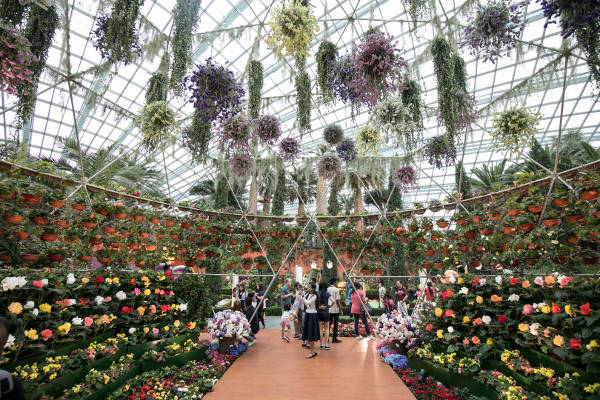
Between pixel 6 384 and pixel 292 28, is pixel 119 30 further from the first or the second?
pixel 6 384

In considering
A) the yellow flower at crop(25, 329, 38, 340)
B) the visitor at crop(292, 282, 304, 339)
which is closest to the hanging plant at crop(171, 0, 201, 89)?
the yellow flower at crop(25, 329, 38, 340)

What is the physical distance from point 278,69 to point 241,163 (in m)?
8.35

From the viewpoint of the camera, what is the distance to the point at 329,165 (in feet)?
21.2

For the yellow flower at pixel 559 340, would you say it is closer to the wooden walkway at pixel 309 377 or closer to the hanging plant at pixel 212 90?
the wooden walkway at pixel 309 377

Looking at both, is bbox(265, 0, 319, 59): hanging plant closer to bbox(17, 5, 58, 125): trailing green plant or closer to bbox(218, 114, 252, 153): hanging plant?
bbox(218, 114, 252, 153): hanging plant

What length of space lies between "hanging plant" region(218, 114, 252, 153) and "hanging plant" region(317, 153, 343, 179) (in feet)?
6.04

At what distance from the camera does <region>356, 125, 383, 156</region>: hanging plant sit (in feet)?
18.7

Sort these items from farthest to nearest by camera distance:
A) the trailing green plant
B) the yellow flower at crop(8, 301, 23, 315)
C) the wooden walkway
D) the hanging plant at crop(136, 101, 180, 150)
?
the hanging plant at crop(136, 101, 180, 150), the trailing green plant, the wooden walkway, the yellow flower at crop(8, 301, 23, 315)

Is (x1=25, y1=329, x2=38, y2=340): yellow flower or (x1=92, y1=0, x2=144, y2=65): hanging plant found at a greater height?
(x1=92, y1=0, x2=144, y2=65): hanging plant

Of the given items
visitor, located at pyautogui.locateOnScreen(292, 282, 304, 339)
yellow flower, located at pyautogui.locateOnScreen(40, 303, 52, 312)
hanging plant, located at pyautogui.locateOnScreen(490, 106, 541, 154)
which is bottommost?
visitor, located at pyautogui.locateOnScreen(292, 282, 304, 339)

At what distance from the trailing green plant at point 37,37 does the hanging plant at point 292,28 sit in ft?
9.08

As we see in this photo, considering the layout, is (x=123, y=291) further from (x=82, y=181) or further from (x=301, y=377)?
(x=301, y=377)

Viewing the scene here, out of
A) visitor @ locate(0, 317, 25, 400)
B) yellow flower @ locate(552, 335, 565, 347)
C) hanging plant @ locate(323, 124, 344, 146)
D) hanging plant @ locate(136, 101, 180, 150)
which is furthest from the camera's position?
hanging plant @ locate(323, 124, 344, 146)

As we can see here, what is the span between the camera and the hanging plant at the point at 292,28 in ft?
11.9
